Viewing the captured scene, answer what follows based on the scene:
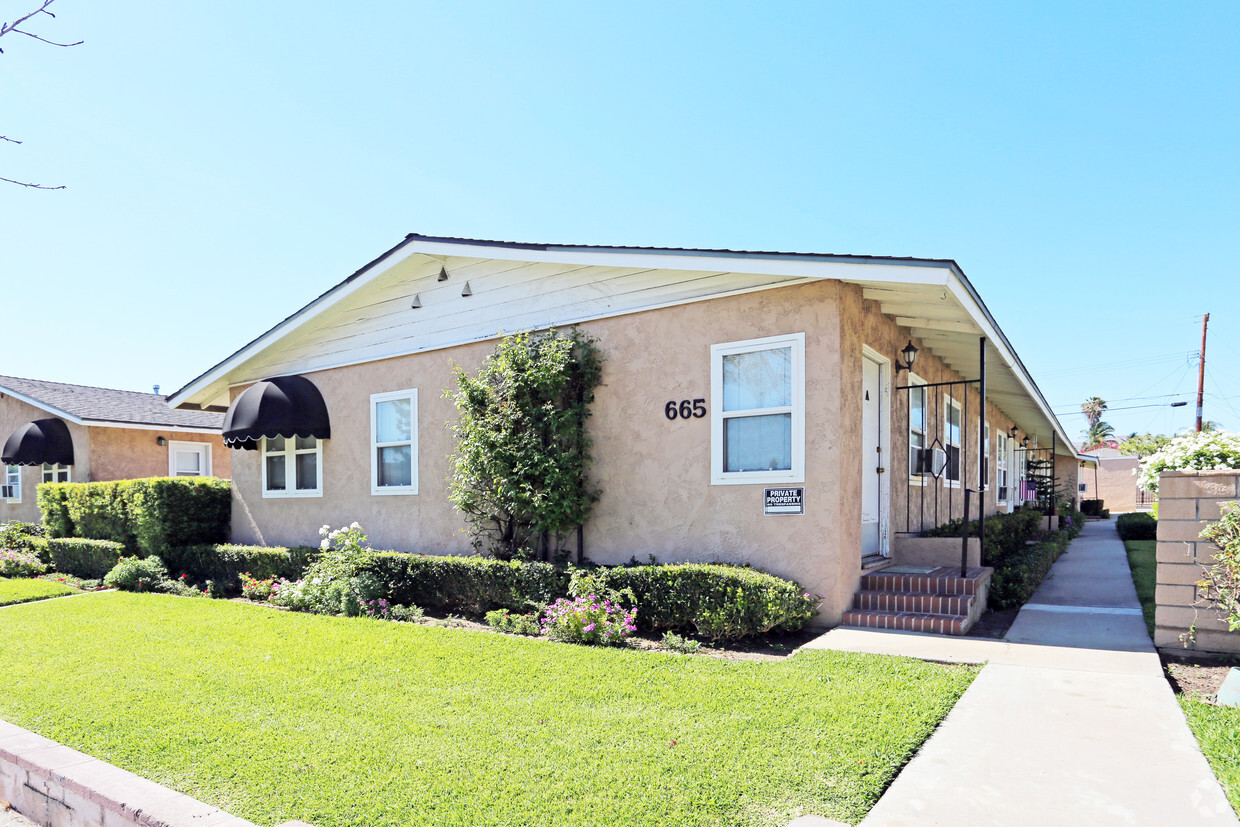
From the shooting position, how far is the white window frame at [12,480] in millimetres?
19719

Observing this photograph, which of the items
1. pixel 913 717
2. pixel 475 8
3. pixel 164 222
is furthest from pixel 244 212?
pixel 913 717

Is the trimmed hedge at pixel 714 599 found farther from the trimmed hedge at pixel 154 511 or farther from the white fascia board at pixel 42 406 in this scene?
the white fascia board at pixel 42 406

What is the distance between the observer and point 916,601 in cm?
779

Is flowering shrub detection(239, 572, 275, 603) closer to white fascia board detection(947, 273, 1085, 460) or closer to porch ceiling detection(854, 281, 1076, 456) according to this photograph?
porch ceiling detection(854, 281, 1076, 456)

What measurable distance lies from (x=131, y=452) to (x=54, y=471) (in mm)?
2242

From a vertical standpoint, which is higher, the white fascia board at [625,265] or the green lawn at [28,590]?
the white fascia board at [625,265]

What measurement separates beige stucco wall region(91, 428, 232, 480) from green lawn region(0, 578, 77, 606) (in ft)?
15.6

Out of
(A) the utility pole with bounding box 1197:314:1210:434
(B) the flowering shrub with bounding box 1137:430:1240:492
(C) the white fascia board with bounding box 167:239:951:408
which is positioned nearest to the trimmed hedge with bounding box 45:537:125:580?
(C) the white fascia board with bounding box 167:239:951:408

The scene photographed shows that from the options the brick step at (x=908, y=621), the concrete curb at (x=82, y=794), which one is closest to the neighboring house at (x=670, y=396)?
the brick step at (x=908, y=621)

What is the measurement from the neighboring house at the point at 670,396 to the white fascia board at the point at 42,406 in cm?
660

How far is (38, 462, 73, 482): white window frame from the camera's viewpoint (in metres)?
18.6

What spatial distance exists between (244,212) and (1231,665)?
33.3ft

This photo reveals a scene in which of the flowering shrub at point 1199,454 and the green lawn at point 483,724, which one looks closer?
the green lawn at point 483,724

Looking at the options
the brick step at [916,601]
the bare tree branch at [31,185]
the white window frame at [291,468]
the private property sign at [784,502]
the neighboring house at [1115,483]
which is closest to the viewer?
the bare tree branch at [31,185]
